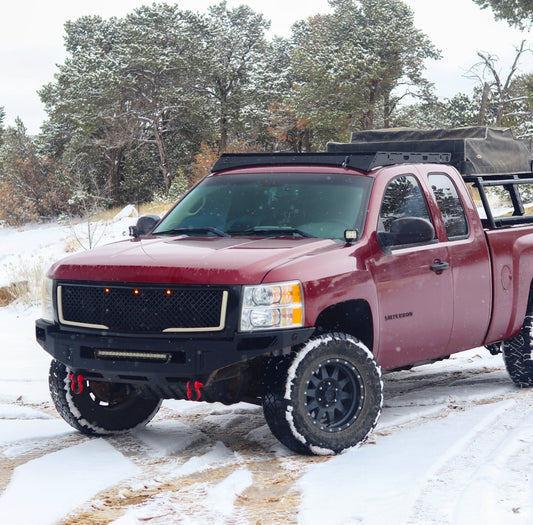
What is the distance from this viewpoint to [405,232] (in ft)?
19.7

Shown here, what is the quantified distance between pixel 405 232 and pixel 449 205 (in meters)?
1.11

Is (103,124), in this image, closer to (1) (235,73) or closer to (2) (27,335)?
(1) (235,73)

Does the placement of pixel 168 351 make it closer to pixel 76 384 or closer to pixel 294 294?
pixel 294 294

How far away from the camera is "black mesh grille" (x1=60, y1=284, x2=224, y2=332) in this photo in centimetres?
518

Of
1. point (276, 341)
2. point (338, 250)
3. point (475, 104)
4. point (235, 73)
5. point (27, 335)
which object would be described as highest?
point (235, 73)

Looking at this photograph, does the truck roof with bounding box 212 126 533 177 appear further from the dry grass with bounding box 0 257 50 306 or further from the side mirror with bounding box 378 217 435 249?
the dry grass with bounding box 0 257 50 306

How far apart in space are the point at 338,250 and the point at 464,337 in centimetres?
169

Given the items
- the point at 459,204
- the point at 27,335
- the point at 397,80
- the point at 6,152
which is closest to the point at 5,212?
the point at 6,152

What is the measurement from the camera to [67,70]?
53.3 metres

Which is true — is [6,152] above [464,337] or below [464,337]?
above

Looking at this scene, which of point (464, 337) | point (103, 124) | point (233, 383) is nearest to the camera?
point (233, 383)

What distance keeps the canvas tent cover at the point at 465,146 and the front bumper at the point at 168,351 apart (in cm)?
291

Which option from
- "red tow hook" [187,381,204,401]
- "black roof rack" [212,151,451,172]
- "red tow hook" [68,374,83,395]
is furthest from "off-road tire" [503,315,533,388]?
"red tow hook" [68,374,83,395]

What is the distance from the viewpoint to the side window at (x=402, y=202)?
630cm
